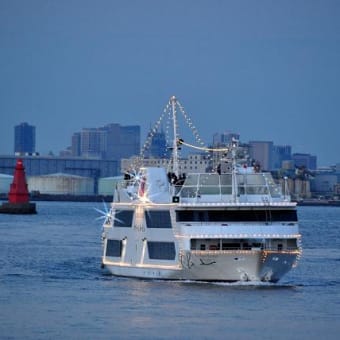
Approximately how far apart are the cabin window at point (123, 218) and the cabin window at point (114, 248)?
2.12 ft

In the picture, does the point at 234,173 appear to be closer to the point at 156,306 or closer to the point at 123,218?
the point at 123,218

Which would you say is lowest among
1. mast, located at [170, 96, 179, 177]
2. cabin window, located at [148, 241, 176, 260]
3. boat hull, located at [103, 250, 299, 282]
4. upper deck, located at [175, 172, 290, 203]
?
boat hull, located at [103, 250, 299, 282]

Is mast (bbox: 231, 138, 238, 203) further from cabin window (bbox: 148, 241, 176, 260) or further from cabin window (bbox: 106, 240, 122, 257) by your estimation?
cabin window (bbox: 106, 240, 122, 257)

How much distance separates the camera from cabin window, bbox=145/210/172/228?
5403 cm

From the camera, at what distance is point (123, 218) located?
57.2 metres

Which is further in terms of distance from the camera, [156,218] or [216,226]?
[156,218]

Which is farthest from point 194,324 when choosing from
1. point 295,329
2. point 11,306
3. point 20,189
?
point 20,189

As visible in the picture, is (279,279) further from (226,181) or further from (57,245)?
(57,245)

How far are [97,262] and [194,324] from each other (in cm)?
2393

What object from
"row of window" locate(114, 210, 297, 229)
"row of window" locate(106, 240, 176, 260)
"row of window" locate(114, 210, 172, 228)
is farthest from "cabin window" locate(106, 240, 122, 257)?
"row of window" locate(114, 210, 297, 229)

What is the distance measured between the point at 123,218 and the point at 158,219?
9.93 feet

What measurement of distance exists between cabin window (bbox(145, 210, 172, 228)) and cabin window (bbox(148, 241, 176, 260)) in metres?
0.61

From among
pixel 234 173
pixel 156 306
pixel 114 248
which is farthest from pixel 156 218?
pixel 156 306

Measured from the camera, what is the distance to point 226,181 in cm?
5431
